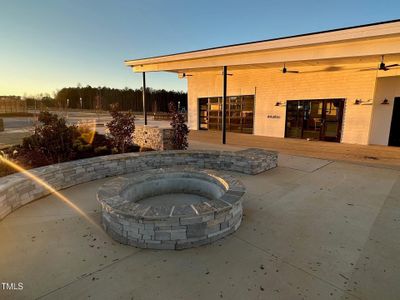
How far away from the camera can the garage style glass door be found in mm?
9711

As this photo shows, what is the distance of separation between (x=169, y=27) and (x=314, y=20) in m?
7.61

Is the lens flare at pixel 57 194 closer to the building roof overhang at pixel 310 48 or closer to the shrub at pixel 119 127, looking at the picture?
the shrub at pixel 119 127

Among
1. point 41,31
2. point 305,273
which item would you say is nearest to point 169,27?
point 41,31

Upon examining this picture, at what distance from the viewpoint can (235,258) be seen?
2355mm

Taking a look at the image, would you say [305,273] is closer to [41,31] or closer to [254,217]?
[254,217]

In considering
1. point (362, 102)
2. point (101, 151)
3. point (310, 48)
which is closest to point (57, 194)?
point (101, 151)

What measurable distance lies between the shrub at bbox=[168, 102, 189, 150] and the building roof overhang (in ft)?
10.2

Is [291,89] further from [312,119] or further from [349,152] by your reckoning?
[349,152]

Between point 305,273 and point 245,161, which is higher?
point 245,161

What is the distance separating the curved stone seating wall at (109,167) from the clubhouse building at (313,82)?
3744 mm

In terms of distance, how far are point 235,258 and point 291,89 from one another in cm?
1025

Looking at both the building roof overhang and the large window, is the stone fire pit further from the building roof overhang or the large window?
the large window

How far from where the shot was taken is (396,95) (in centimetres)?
862

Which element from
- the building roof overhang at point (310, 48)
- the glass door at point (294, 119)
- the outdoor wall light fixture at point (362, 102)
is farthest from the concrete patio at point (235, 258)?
the glass door at point (294, 119)
